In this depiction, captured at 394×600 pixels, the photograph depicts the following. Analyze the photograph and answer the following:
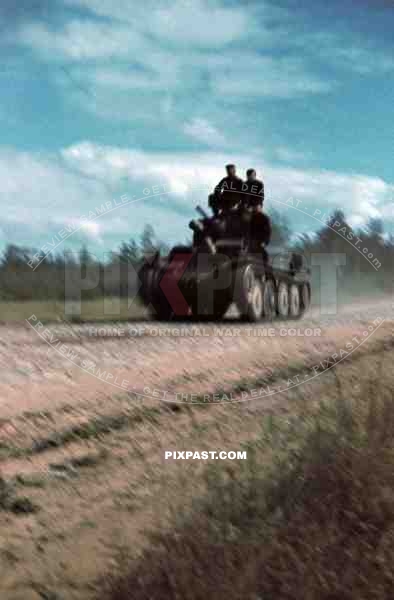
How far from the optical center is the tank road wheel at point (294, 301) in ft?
33.8

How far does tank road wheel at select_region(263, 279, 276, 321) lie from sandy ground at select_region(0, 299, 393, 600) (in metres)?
0.90

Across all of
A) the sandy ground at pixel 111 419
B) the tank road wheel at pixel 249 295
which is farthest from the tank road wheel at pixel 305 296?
the sandy ground at pixel 111 419

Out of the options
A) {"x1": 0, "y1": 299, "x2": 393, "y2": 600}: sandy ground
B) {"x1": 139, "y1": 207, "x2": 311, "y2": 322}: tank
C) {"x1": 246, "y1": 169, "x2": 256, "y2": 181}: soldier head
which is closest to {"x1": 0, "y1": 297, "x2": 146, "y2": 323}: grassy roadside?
{"x1": 139, "y1": 207, "x2": 311, "y2": 322}: tank

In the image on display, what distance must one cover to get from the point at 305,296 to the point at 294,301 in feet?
1.40

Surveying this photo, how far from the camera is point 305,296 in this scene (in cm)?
1002

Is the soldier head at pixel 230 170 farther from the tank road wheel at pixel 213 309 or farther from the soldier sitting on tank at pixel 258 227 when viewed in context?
the tank road wheel at pixel 213 309

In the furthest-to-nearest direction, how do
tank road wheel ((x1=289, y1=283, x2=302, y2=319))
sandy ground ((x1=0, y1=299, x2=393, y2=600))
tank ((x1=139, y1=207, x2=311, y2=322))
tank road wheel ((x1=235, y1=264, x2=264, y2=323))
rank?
1. tank road wheel ((x1=289, y1=283, x2=302, y2=319))
2. tank road wheel ((x1=235, y1=264, x2=264, y2=323))
3. tank ((x1=139, y1=207, x2=311, y2=322))
4. sandy ground ((x1=0, y1=299, x2=393, y2=600))

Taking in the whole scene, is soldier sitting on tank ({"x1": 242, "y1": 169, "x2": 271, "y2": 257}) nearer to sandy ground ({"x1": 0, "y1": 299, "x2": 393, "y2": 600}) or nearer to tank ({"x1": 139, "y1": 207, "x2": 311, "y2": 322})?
tank ({"x1": 139, "y1": 207, "x2": 311, "y2": 322})

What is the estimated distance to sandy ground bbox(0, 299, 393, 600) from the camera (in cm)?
321

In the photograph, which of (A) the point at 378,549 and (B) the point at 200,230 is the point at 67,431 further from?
(B) the point at 200,230

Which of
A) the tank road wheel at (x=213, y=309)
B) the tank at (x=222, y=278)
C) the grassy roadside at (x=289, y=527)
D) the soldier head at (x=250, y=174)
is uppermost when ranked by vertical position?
the soldier head at (x=250, y=174)

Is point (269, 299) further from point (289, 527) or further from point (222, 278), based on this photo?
point (289, 527)

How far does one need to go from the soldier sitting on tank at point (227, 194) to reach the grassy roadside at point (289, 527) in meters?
1.24

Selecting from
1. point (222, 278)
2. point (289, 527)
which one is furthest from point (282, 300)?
point (289, 527)
